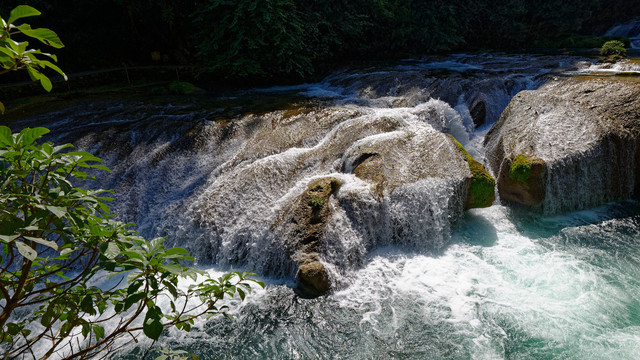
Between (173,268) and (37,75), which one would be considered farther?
(173,268)

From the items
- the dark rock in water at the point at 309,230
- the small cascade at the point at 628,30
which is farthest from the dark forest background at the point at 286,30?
the dark rock in water at the point at 309,230

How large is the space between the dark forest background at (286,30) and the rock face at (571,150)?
8.64 metres

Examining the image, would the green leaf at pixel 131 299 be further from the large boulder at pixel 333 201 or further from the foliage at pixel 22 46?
the large boulder at pixel 333 201

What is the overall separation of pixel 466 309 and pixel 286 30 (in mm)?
11467

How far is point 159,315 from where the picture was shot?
4.66 feet

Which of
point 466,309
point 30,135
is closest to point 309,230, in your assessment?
point 466,309

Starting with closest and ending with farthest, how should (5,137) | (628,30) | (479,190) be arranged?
(5,137), (479,190), (628,30)

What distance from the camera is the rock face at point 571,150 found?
22.0ft

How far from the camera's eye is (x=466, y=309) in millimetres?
4805

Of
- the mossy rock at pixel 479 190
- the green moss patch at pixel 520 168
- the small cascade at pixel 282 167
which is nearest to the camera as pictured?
the small cascade at pixel 282 167

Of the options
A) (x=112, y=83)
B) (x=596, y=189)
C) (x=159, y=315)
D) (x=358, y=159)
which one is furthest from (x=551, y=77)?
(x=112, y=83)

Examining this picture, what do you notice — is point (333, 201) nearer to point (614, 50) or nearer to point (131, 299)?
point (131, 299)

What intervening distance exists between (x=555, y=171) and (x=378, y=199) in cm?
377

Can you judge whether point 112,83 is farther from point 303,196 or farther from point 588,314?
point 588,314
